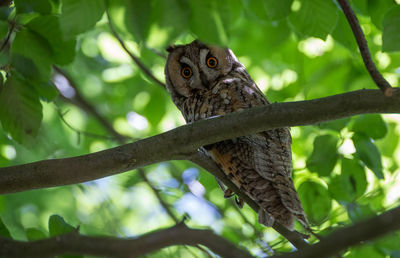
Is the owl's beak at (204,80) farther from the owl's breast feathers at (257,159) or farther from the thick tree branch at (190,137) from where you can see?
the thick tree branch at (190,137)

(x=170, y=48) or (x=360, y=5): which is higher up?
(x=170, y=48)

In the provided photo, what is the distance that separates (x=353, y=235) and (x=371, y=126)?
1.53 meters

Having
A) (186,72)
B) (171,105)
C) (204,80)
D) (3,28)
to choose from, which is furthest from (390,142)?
(3,28)

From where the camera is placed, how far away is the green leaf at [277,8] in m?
1.91

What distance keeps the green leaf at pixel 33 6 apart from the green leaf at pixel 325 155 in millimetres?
1590

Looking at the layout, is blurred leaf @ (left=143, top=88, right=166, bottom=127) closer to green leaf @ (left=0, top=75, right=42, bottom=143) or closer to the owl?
the owl

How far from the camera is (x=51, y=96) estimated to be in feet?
7.01

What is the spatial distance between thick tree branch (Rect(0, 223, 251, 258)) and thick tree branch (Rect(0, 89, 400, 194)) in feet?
1.55

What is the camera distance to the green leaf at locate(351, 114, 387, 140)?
2.50 m

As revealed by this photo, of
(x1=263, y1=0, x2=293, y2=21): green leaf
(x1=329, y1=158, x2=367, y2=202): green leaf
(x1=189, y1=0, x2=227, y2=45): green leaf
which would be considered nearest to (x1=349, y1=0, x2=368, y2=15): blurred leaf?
(x1=263, y1=0, x2=293, y2=21): green leaf

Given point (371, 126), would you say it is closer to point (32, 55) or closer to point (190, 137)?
point (190, 137)

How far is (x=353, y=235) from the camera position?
112cm

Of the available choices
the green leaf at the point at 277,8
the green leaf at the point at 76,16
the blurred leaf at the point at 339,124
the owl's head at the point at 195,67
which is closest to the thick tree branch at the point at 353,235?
the green leaf at the point at 76,16

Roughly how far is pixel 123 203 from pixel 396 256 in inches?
121
